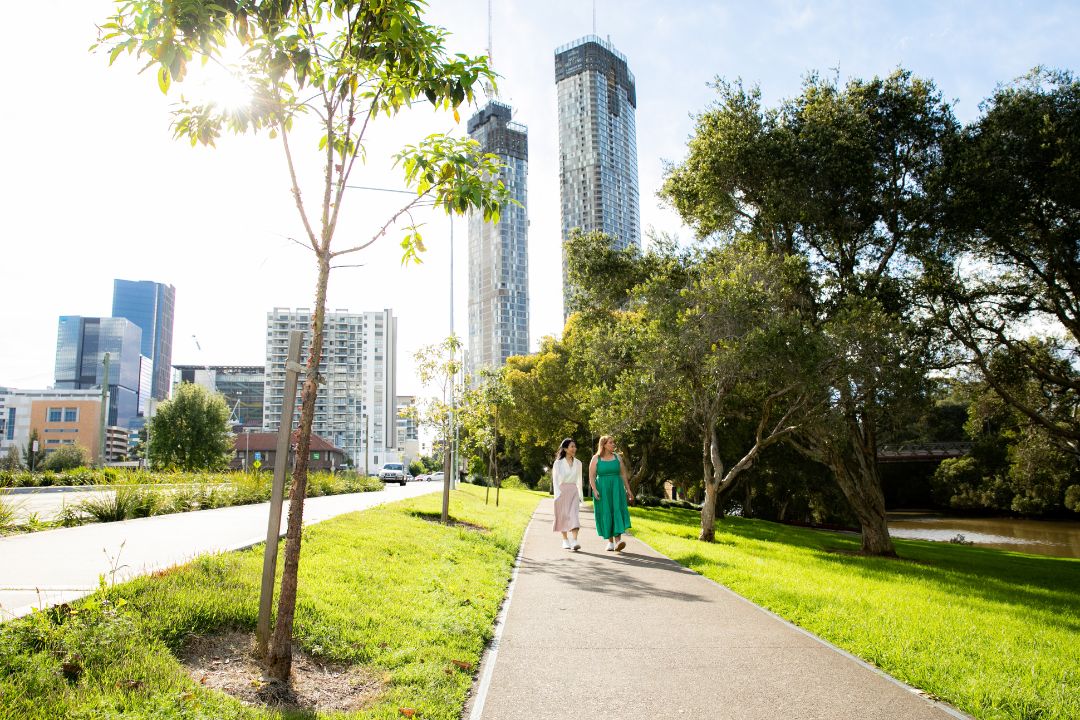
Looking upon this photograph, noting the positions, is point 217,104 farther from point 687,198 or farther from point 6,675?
point 687,198

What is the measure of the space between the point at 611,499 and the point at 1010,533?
4382 cm

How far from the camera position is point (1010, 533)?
43.7m

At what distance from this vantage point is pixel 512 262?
380 feet

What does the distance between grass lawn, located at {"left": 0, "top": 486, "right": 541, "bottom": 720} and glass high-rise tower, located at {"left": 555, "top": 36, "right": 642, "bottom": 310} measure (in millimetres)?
99817

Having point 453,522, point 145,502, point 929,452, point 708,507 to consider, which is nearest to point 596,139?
point 929,452

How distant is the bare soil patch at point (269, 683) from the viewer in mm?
4148

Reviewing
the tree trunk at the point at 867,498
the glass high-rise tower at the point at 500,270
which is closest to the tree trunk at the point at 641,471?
the tree trunk at the point at 867,498

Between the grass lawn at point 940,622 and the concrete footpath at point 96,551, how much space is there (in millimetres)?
6237

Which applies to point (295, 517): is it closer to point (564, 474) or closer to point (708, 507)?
point (564, 474)

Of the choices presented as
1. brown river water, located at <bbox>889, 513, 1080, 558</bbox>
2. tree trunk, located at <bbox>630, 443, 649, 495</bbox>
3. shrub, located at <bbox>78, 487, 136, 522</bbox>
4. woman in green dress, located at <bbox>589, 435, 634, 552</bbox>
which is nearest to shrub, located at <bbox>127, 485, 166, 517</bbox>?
shrub, located at <bbox>78, 487, 136, 522</bbox>

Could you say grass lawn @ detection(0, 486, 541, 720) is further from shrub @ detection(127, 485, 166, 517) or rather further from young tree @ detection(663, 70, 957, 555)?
young tree @ detection(663, 70, 957, 555)

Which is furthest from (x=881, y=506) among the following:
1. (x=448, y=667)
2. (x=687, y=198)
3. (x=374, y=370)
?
(x=374, y=370)

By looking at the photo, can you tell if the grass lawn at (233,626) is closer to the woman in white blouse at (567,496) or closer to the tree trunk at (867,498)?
the woman in white blouse at (567,496)

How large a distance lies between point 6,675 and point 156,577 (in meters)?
2.22
